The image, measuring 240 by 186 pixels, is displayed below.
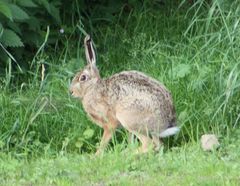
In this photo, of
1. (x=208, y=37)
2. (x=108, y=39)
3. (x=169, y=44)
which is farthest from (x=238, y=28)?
(x=108, y=39)

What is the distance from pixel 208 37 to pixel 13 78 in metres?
2.19

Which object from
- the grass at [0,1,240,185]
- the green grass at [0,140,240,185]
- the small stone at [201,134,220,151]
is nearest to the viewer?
the green grass at [0,140,240,185]

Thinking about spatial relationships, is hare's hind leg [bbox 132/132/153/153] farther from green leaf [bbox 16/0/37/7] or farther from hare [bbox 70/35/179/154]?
green leaf [bbox 16/0/37/7]

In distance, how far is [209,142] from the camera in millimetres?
8234

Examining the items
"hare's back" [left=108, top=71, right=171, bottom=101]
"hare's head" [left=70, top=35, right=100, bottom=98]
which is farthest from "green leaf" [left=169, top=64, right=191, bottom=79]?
"hare's head" [left=70, top=35, right=100, bottom=98]

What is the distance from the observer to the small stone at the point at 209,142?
816cm

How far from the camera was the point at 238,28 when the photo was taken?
9.52 metres

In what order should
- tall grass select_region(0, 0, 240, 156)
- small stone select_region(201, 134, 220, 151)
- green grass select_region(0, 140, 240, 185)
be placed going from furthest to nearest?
tall grass select_region(0, 0, 240, 156)
small stone select_region(201, 134, 220, 151)
green grass select_region(0, 140, 240, 185)

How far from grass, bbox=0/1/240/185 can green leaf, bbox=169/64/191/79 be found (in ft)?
0.04

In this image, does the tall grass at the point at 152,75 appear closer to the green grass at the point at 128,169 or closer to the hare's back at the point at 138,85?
the hare's back at the point at 138,85

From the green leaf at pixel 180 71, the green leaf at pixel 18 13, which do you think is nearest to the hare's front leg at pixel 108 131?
the green leaf at pixel 180 71

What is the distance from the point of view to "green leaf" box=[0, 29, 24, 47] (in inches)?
386

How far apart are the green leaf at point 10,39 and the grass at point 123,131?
0.31 m

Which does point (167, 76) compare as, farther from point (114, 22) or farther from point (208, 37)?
point (114, 22)
